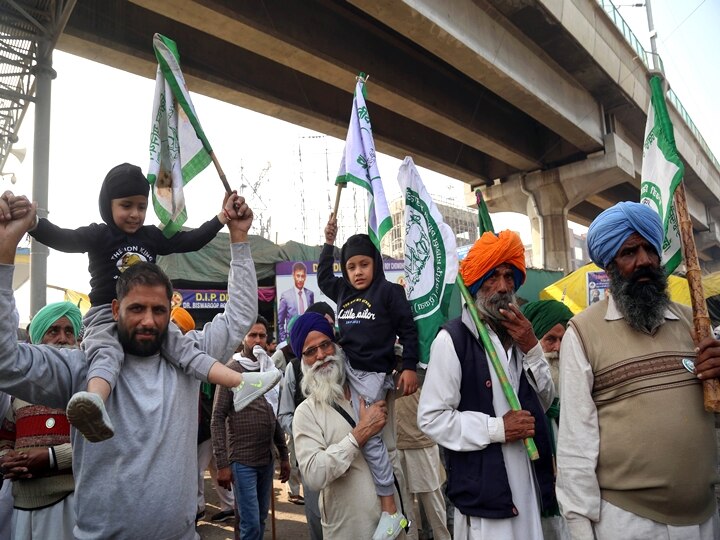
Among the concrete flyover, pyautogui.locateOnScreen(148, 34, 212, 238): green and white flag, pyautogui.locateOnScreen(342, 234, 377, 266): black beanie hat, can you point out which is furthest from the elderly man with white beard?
the concrete flyover

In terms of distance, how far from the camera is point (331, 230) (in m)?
3.61

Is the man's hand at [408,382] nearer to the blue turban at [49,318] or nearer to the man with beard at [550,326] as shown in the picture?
the man with beard at [550,326]

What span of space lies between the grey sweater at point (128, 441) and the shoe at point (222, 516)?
13.8ft

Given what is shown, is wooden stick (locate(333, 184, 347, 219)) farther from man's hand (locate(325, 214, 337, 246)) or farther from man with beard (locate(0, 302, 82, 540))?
man with beard (locate(0, 302, 82, 540))

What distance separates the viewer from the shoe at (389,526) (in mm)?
2566

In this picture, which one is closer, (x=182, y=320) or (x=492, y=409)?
(x=492, y=409)

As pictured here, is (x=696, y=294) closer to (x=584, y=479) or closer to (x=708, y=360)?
(x=708, y=360)

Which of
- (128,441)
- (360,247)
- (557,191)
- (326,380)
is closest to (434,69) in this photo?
(557,191)

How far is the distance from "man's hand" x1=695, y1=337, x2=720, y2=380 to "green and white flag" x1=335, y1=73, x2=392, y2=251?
1708mm

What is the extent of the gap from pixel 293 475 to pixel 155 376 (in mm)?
4743

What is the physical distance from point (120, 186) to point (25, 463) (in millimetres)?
1378

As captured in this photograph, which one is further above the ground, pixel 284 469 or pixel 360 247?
pixel 360 247

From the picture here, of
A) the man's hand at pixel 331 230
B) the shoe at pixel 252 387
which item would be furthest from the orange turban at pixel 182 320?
the shoe at pixel 252 387

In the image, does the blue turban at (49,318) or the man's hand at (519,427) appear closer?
the man's hand at (519,427)
